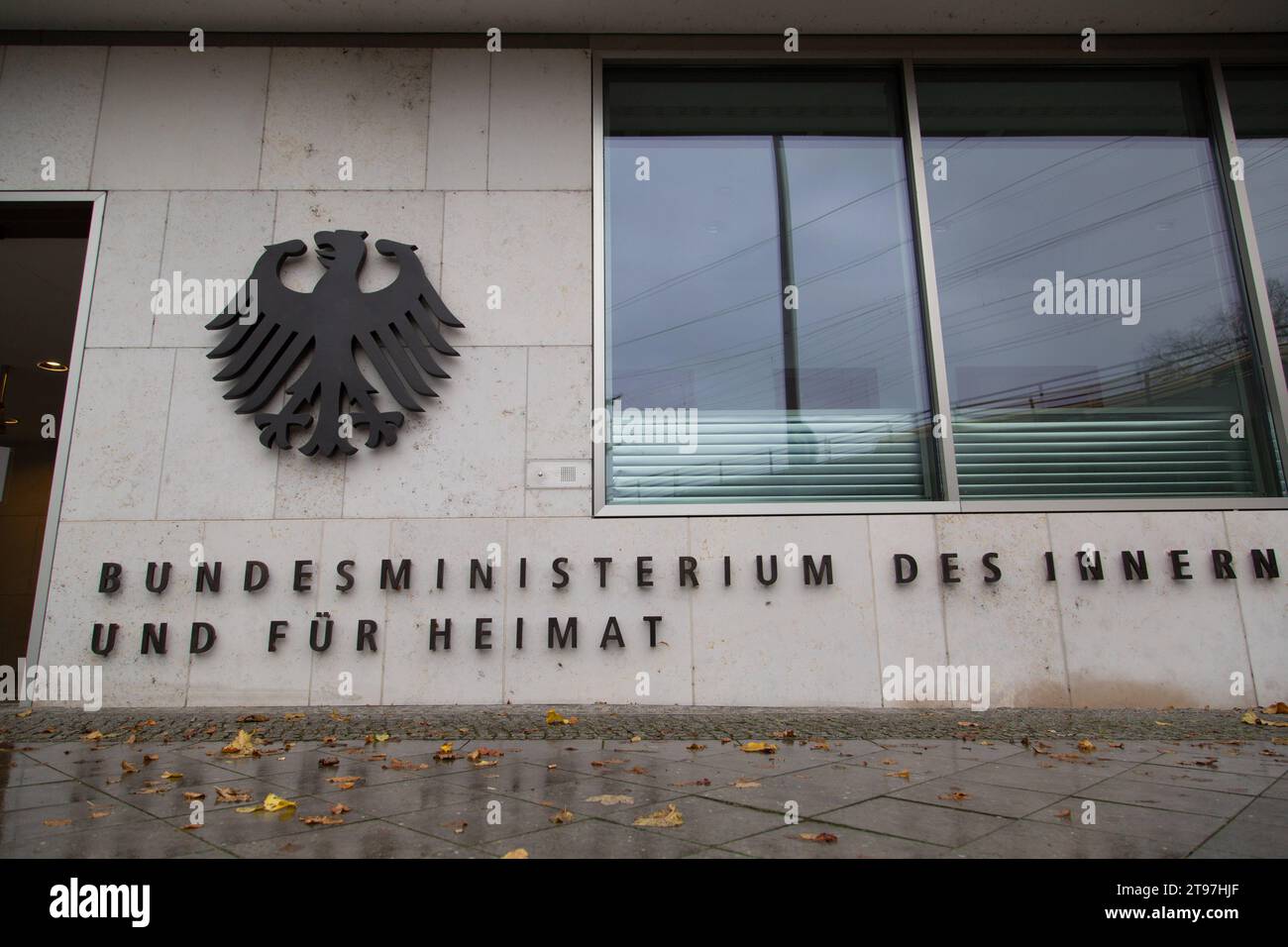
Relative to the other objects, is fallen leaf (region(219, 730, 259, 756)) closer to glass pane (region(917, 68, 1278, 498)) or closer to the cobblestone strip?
the cobblestone strip

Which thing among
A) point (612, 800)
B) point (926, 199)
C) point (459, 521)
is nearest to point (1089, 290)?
point (926, 199)

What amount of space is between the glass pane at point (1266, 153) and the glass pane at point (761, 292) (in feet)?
9.07

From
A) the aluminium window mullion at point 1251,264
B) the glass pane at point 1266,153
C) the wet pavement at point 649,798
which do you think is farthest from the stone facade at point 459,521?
the glass pane at point 1266,153

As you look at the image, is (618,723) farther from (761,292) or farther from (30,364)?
(30,364)

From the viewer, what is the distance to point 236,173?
5793 mm

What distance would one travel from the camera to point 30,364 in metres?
9.79

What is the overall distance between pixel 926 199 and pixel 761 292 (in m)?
1.52

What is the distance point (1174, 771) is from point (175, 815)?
407 cm

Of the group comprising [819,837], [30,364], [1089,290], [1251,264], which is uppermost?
[30,364]

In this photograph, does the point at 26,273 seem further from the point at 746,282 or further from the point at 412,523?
the point at 746,282

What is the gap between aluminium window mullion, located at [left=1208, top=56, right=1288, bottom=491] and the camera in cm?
560

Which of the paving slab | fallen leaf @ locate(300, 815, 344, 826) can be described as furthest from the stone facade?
fallen leaf @ locate(300, 815, 344, 826)

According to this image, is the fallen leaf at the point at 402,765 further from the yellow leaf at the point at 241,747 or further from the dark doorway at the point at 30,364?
the dark doorway at the point at 30,364
